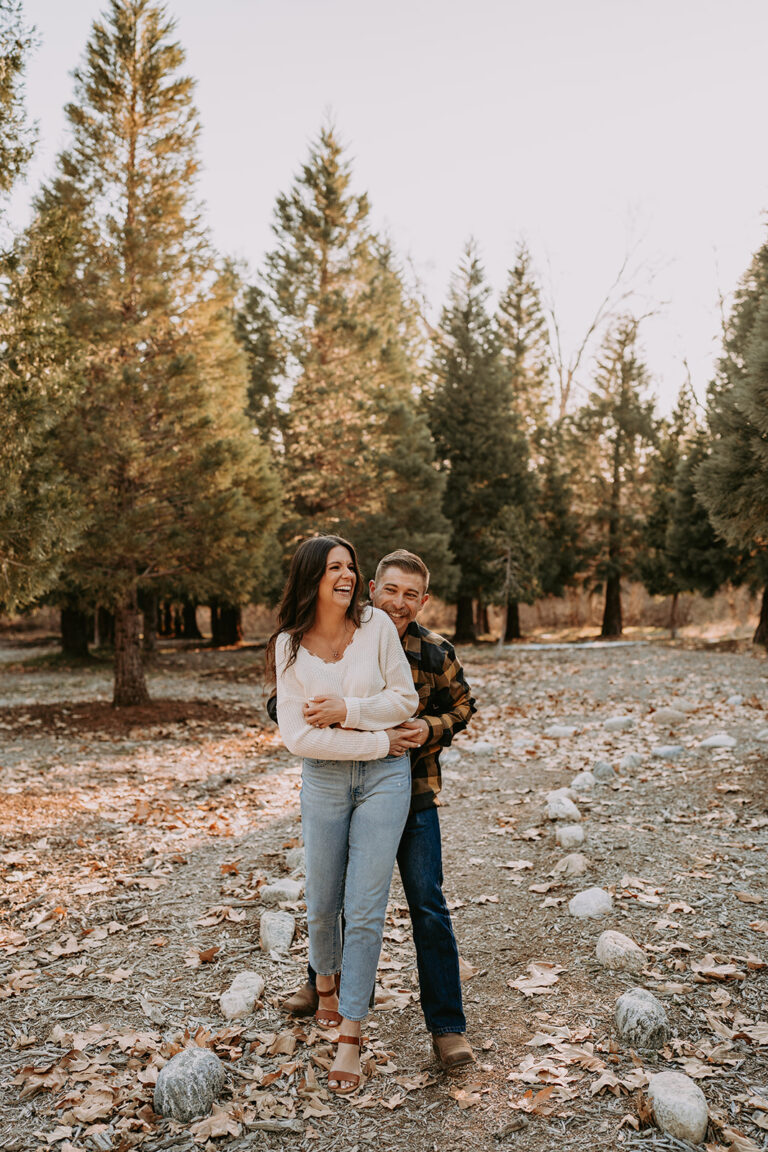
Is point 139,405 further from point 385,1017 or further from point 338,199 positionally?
point 338,199

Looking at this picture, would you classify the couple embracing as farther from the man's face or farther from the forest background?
the forest background

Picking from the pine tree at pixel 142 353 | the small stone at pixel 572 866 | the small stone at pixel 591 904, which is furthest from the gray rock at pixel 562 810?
the pine tree at pixel 142 353

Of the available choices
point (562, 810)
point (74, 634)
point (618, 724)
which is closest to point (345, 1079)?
point (562, 810)

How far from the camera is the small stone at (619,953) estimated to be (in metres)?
3.83

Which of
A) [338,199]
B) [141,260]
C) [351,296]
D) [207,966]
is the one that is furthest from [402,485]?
[207,966]

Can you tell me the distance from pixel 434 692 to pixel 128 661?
9.51 metres

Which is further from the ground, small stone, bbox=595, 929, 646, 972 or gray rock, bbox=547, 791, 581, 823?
gray rock, bbox=547, 791, 581, 823

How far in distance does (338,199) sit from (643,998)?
817 inches

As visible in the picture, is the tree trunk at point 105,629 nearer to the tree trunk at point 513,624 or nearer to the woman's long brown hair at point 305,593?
the tree trunk at point 513,624

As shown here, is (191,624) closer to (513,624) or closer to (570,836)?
(513,624)

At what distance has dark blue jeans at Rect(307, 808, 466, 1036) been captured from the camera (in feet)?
9.96

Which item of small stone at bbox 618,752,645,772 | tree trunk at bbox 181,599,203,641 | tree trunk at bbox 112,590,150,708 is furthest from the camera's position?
tree trunk at bbox 181,599,203,641

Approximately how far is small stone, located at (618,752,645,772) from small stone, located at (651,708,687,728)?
2.00 meters

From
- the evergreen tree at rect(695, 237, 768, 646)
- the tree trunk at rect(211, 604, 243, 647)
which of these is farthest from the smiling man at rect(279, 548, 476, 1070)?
the tree trunk at rect(211, 604, 243, 647)
